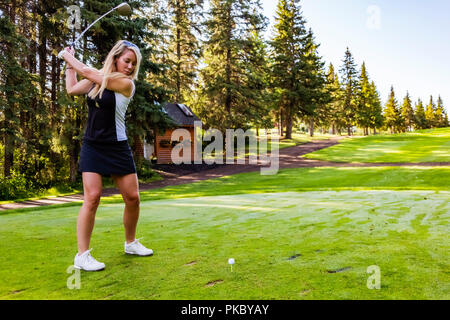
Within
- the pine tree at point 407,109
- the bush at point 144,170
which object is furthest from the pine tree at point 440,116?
the bush at point 144,170

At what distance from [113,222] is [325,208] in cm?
349

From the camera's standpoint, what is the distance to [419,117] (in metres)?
84.1

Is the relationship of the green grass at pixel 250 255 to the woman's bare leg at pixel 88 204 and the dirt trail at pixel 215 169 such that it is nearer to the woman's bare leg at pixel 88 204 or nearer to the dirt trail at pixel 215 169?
the woman's bare leg at pixel 88 204

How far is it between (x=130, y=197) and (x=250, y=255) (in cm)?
129

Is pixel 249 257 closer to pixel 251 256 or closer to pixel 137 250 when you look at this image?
pixel 251 256

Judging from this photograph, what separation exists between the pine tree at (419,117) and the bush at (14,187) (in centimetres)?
8761

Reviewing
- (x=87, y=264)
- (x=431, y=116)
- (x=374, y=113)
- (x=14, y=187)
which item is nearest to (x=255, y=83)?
(x=14, y=187)

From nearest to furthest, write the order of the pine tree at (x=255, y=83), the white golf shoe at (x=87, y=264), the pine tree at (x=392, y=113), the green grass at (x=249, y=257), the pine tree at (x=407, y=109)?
1. the green grass at (x=249, y=257)
2. the white golf shoe at (x=87, y=264)
3. the pine tree at (x=255, y=83)
4. the pine tree at (x=392, y=113)
5. the pine tree at (x=407, y=109)

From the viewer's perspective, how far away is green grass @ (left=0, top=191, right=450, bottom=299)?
7.45ft

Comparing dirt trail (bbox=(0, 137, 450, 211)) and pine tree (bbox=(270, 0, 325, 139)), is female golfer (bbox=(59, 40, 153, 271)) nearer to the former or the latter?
dirt trail (bbox=(0, 137, 450, 211))

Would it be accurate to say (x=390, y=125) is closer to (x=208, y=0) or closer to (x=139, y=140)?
(x=208, y=0)

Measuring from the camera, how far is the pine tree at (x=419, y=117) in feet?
274

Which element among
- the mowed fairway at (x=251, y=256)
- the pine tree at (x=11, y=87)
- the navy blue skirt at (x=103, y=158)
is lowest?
the mowed fairway at (x=251, y=256)

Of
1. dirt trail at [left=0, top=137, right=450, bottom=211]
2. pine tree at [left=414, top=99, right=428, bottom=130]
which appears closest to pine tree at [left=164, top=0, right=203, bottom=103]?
dirt trail at [left=0, top=137, right=450, bottom=211]
